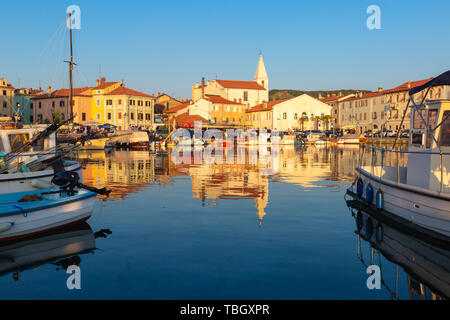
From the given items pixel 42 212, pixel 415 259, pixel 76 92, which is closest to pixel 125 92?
pixel 76 92

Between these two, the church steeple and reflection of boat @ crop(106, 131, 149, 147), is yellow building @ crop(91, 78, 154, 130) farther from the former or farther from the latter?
the church steeple

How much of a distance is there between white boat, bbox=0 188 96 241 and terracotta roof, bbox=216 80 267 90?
111 m

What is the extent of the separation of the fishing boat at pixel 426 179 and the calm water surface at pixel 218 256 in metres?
0.92

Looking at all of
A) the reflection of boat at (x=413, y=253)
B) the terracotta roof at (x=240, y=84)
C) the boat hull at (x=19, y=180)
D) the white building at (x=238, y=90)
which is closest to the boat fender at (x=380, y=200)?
the reflection of boat at (x=413, y=253)

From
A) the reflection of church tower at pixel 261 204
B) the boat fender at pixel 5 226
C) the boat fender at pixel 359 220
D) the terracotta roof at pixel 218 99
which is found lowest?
the boat fender at pixel 359 220

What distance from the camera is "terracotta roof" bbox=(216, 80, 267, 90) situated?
Result: 124981 millimetres

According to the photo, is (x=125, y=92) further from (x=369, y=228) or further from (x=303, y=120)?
(x=369, y=228)

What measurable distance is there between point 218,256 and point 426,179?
778cm

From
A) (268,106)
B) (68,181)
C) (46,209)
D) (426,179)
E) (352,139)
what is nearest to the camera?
(46,209)

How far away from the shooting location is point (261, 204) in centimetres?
1941

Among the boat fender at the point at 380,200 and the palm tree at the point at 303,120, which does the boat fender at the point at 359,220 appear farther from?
the palm tree at the point at 303,120

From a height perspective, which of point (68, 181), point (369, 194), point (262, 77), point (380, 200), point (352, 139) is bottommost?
point (380, 200)

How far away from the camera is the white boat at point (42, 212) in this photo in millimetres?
12719

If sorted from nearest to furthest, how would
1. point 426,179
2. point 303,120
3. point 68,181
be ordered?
1. point 426,179
2. point 68,181
3. point 303,120
